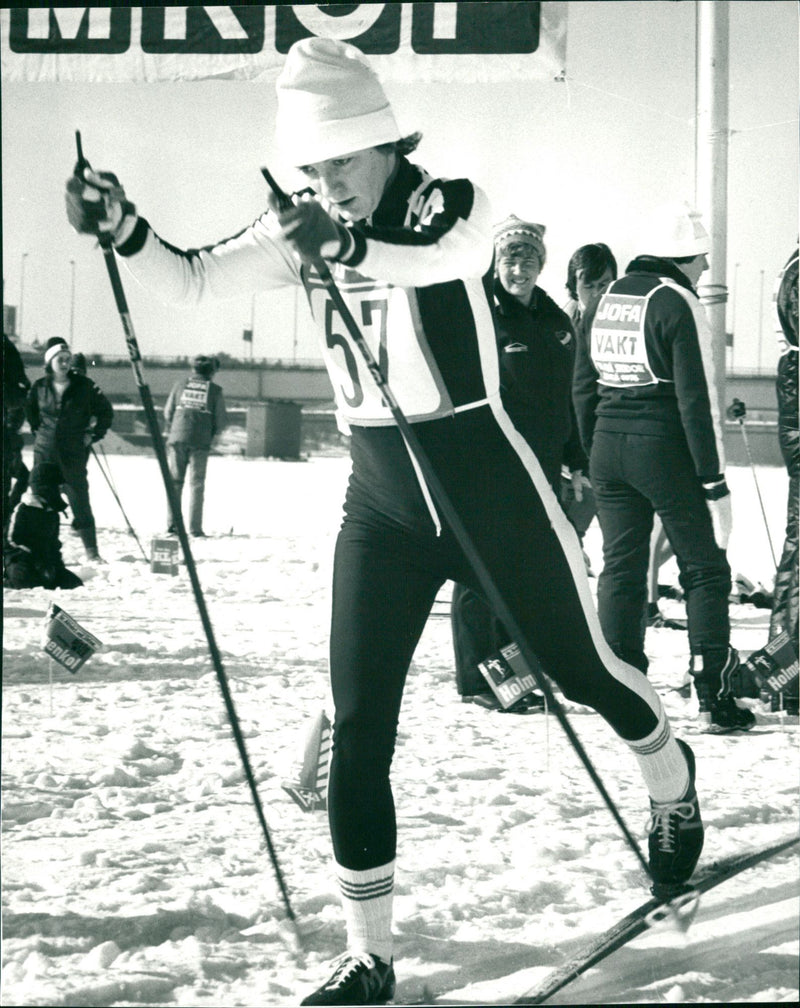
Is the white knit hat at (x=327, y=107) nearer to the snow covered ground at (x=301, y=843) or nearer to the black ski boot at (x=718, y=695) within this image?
the snow covered ground at (x=301, y=843)

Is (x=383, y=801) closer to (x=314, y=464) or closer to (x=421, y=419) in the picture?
(x=421, y=419)

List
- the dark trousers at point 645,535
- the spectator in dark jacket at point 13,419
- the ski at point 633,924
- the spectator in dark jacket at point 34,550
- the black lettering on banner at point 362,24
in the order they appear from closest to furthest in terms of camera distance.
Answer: the ski at point 633,924
the black lettering on banner at point 362,24
the dark trousers at point 645,535
the spectator in dark jacket at point 13,419
the spectator in dark jacket at point 34,550

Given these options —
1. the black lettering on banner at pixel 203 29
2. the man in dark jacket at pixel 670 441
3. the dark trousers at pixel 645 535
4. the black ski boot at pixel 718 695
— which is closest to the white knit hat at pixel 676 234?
the man in dark jacket at pixel 670 441

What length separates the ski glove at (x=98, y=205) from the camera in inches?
101

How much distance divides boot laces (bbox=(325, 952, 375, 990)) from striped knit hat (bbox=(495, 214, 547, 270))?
2.76 metres

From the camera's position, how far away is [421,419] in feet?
8.66

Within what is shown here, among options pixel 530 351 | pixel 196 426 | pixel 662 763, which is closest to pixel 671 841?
pixel 662 763

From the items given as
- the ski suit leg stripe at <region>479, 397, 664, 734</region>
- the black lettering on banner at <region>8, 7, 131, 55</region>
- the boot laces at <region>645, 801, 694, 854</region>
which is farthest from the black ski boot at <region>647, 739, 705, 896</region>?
the black lettering on banner at <region>8, 7, 131, 55</region>

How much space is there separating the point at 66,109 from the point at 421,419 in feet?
7.15

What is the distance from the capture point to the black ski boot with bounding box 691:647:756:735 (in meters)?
4.53

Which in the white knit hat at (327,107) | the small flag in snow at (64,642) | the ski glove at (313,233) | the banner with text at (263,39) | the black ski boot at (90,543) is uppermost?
the banner with text at (263,39)

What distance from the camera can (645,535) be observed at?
474cm

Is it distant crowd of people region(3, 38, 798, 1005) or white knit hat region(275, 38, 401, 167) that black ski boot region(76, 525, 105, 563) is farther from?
white knit hat region(275, 38, 401, 167)

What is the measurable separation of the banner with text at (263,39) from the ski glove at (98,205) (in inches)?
38.6
